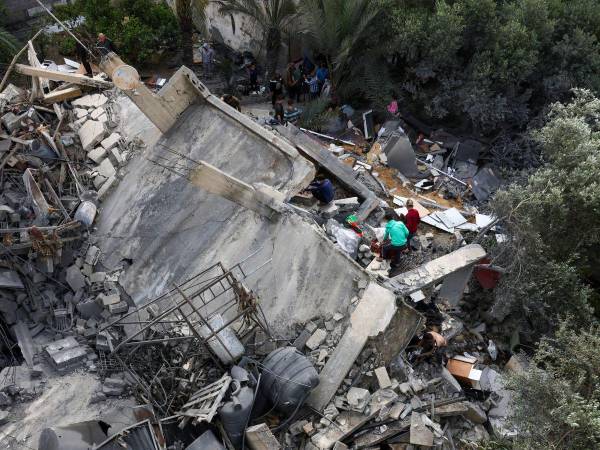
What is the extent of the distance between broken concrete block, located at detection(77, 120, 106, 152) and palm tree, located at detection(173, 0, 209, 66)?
4.15 meters

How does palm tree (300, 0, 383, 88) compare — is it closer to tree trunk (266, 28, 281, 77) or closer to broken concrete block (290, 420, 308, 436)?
tree trunk (266, 28, 281, 77)

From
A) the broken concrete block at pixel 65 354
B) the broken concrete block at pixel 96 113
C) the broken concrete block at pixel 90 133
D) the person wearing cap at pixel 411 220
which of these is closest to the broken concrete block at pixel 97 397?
the broken concrete block at pixel 65 354

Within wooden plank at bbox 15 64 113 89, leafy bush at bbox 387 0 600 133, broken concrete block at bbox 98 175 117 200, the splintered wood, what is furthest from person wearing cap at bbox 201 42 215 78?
the splintered wood

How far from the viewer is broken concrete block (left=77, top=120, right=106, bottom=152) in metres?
12.5

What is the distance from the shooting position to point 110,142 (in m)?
12.5

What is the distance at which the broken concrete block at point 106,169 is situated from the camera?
1211cm

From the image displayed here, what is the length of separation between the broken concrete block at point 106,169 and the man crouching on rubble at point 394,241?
587cm

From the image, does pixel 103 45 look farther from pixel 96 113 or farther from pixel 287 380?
pixel 287 380

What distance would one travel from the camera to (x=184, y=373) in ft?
27.8

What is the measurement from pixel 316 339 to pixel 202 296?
2.14m

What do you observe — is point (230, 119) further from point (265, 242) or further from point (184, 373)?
point (184, 373)

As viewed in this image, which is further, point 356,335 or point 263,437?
point 356,335

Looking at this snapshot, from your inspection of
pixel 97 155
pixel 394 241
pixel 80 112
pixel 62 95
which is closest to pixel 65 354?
pixel 97 155

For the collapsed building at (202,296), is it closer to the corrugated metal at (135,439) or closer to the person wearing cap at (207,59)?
the corrugated metal at (135,439)
